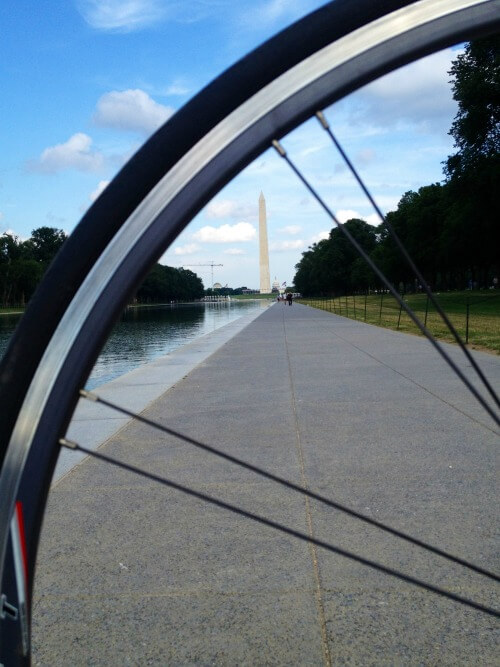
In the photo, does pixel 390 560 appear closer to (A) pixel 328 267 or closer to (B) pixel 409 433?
(B) pixel 409 433

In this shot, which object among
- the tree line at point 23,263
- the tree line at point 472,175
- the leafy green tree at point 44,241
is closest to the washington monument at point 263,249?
the tree line at point 23,263

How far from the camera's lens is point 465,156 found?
44094 mm

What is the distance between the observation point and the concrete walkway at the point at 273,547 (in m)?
2.79

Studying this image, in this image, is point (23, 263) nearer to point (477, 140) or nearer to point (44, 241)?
point (44, 241)

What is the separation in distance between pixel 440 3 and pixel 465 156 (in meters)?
46.0

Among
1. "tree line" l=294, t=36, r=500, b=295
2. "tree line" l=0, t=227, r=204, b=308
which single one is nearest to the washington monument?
"tree line" l=0, t=227, r=204, b=308

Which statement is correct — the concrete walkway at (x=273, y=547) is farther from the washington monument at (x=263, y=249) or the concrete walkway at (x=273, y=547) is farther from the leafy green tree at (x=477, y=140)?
the washington monument at (x=263, y=249)

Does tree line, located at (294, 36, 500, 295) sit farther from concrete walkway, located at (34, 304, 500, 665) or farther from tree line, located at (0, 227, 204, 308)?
tree line, located at (0, 227, 204, 308)

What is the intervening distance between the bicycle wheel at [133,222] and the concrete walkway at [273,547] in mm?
1730

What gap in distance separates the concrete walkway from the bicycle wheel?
5.67ft

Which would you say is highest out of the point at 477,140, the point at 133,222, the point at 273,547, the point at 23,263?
the point at 477,140

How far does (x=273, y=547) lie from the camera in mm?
3848

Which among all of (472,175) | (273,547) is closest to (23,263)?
(472,175)

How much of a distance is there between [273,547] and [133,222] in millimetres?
2966
